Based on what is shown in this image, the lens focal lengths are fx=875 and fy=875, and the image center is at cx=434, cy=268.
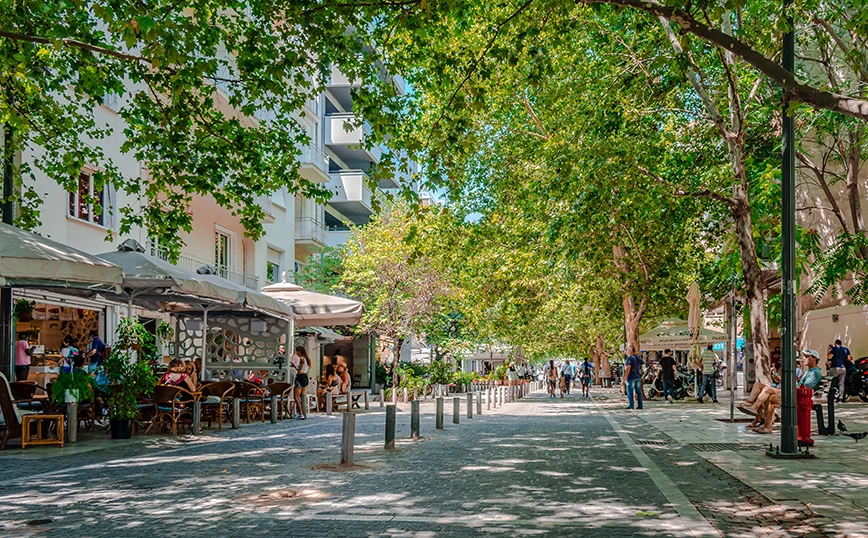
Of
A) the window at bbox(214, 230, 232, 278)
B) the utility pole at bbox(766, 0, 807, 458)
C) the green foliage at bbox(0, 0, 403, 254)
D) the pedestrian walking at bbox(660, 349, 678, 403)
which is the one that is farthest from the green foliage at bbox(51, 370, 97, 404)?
the pedestrian walking at bbox(660, 349, 678, 403)

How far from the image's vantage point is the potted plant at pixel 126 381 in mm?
13727

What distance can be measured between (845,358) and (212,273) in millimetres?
16704

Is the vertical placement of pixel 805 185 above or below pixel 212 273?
above

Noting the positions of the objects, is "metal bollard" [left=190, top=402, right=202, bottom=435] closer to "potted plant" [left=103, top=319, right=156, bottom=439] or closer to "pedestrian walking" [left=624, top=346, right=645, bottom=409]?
"potted plant" [left=103, top=319, right=156, bottom=439]

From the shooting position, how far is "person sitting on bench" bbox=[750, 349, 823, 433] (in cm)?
1512

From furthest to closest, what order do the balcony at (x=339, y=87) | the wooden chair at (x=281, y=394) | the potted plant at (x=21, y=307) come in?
the balcony at (x=339, y=87) < the wooden chair at (x=281, y=394) < the potted plant at (x=21, y=307)

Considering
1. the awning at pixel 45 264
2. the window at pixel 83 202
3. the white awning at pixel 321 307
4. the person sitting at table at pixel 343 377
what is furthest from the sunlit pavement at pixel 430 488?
the window at pixel 83 202

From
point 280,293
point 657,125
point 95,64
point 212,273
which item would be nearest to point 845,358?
point 657,125

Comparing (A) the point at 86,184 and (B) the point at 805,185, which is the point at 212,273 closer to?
(A) the point at 86,184

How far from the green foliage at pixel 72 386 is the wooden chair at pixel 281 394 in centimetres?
556

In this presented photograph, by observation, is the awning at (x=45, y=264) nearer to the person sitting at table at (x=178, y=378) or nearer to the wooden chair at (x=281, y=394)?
the person sitting at table at (x=178, y=378)

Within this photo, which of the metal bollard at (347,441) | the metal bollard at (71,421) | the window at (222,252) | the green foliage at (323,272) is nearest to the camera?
the metal bollard at (347,441)

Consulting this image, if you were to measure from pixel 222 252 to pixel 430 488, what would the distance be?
2310 cm

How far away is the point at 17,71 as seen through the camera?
13.4m
